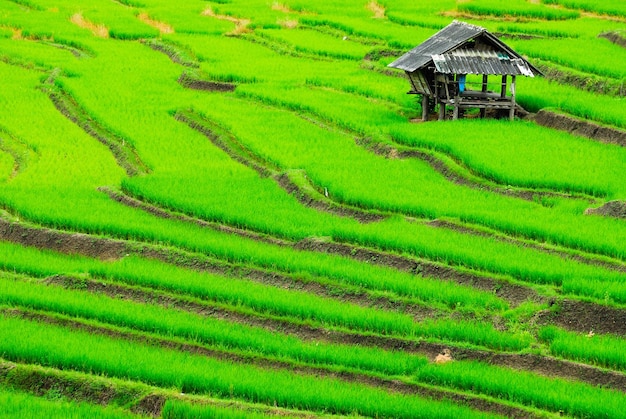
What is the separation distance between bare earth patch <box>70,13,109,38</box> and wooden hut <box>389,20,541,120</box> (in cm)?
1663

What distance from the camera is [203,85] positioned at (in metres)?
30.8

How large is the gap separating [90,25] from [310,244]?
25437mm

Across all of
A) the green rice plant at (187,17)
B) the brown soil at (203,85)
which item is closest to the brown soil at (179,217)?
the brown soil at (203,85)

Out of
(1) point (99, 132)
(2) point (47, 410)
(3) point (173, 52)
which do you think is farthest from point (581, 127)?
(3) point (173, 52)

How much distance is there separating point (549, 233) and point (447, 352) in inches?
153

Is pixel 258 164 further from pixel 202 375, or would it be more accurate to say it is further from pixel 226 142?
pixel 202 375

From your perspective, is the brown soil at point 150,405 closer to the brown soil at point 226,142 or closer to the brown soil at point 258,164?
the brown soil at point 258,164

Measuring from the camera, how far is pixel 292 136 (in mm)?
24859

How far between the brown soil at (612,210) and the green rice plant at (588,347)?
4288 millimetres

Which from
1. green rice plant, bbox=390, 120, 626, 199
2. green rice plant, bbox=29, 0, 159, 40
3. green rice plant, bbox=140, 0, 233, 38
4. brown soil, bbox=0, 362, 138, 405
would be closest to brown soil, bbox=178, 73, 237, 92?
green rice plant, bbox=390, 120, 626, 199

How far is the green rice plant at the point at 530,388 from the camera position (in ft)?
38.7

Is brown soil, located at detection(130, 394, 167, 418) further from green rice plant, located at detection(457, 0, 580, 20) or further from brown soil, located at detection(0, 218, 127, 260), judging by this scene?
green rice plant, located at detection(457, 0, 580, 20)

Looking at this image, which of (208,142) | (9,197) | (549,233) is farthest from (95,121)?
(549,233)

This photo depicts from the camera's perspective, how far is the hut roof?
24.8 meters
